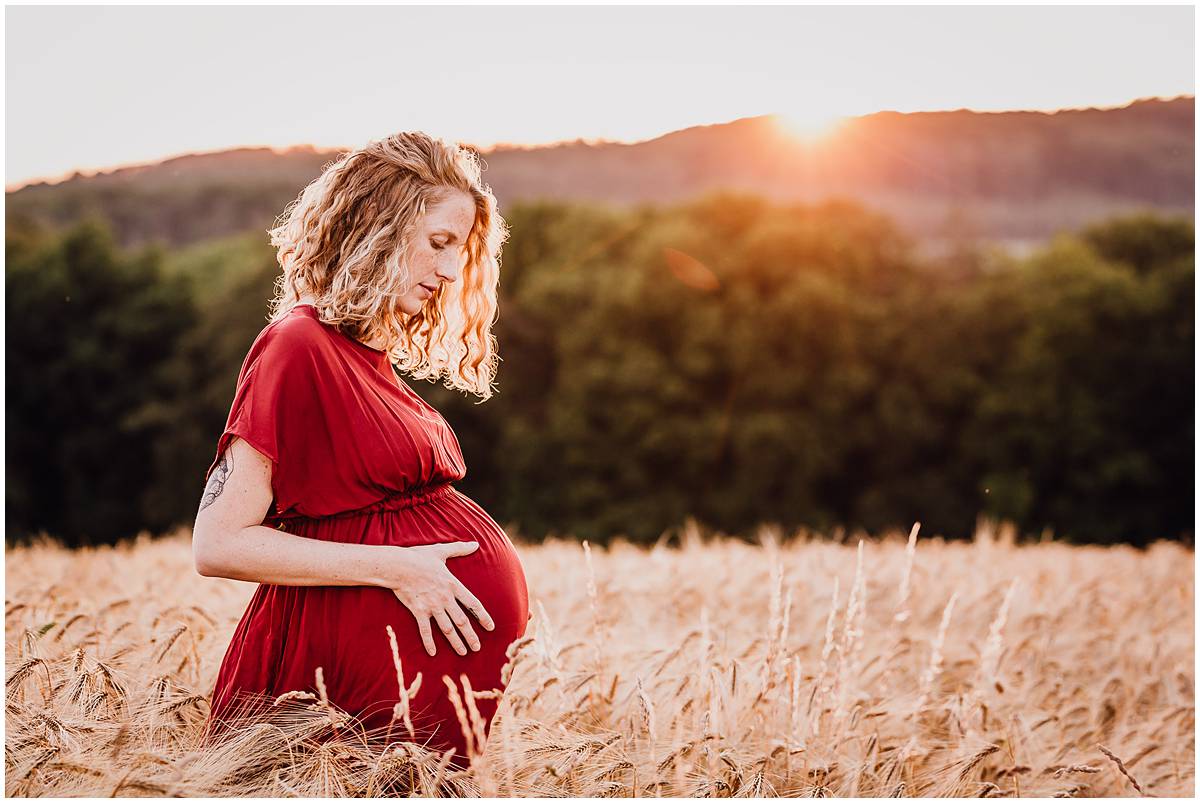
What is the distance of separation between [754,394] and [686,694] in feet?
63.4

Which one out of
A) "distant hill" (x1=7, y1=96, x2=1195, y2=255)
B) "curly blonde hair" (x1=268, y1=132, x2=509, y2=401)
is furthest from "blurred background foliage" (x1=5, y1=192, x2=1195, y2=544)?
"curly blonde hair" (x1=268, y1=132, x2=509, y2=401)

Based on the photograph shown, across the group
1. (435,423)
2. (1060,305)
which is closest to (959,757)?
(435,423)

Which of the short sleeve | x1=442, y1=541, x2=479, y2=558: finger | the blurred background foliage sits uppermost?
the short sleeve

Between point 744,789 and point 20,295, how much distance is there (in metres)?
26.1

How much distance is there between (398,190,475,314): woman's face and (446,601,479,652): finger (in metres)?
0.78

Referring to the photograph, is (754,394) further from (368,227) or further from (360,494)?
(360,494)

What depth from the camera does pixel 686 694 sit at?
10.9 feet

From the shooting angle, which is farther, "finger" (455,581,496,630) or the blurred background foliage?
the blurred background foliage

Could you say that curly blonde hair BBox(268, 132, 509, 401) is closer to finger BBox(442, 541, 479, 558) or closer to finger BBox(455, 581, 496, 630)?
finger BBox(442, 541, 479, 558)

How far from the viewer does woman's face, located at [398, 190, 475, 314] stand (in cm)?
261

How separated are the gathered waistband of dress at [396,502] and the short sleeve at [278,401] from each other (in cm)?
11

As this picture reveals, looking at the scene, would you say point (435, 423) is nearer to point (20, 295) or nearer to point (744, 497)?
point (744, 497)

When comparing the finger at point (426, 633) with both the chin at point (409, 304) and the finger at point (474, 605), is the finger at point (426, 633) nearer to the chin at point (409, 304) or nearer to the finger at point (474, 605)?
the finger at point (474, 605)

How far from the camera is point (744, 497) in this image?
852 inches
